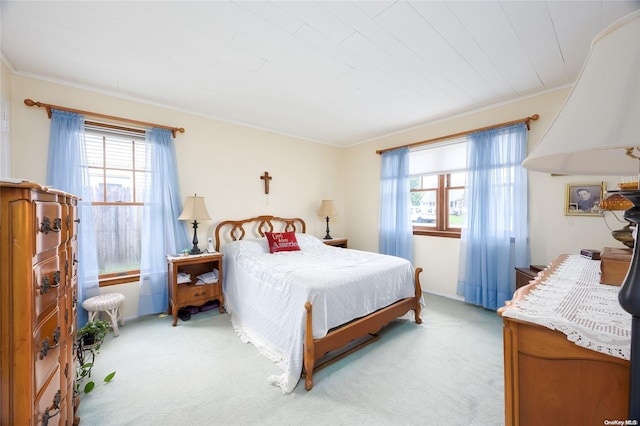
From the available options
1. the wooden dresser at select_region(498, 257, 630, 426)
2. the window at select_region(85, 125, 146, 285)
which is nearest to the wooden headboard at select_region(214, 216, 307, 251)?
the window at select_region(85, 125, 146, 285)

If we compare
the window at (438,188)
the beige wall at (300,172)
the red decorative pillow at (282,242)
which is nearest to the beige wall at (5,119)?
the beige wall at (300,172)

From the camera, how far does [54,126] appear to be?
2.63 meters

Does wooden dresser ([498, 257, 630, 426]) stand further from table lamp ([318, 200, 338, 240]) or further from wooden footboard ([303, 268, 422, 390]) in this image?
table lamp ([318, 200, 338, 240])

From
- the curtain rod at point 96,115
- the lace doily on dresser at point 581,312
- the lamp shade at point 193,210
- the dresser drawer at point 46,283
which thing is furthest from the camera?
the lamp shade at point 193,210

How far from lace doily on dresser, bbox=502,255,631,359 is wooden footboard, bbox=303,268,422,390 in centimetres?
136

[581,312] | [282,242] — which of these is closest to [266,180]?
[282,242]

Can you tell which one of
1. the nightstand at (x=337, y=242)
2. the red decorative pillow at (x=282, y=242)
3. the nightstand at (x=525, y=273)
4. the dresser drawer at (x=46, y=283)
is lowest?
the nightstand at (x=525, y=273)

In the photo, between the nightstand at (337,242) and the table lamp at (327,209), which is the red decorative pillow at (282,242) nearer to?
the nightstand at (337,242)

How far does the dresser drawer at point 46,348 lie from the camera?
996 millimetres

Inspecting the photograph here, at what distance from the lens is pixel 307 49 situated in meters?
2.12

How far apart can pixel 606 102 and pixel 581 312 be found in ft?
2.68

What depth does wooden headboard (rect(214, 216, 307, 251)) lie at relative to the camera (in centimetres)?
378

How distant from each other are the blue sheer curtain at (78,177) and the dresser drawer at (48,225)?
1854 mm

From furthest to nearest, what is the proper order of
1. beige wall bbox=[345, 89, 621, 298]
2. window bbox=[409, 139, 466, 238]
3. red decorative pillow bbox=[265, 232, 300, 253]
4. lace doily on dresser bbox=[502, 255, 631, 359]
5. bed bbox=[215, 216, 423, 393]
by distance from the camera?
window bbox=[409, 139, 466, 238], red decorative pillow bbox=[265, 232, 300, 253], beige wall bbox=[345, 89, 621, 298], bed bbox=[215, 216, 423, 393], lace doily on dresser bbox=[502, 255, 631, 359]
